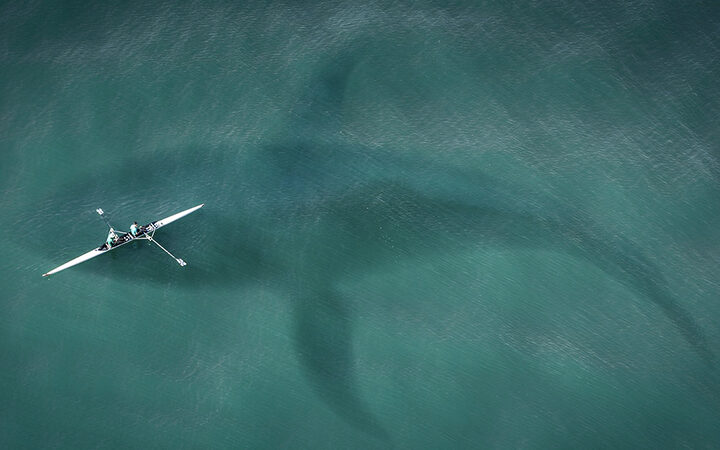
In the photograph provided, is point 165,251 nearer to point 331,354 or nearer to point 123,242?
point 123,242

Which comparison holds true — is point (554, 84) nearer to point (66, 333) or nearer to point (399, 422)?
point (399, 422)

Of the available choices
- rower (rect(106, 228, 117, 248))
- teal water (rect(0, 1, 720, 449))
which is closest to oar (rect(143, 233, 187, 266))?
teal water (rect(0, 1, 720, 449))

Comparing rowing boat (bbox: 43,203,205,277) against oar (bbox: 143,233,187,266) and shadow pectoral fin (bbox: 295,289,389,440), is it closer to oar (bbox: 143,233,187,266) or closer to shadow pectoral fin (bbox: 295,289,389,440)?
oar (bbox: 143,233,187,266)

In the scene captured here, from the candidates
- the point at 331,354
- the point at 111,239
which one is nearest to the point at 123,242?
the point at 111,239

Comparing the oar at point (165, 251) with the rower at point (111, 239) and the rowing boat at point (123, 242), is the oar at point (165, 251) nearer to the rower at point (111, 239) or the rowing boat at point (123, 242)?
the rowing boat at point (123, 242)

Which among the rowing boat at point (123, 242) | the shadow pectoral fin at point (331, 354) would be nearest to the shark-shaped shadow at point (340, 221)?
the shadow pectoral fin at point (331, 354)

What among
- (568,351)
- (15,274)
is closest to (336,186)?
(568,351)
